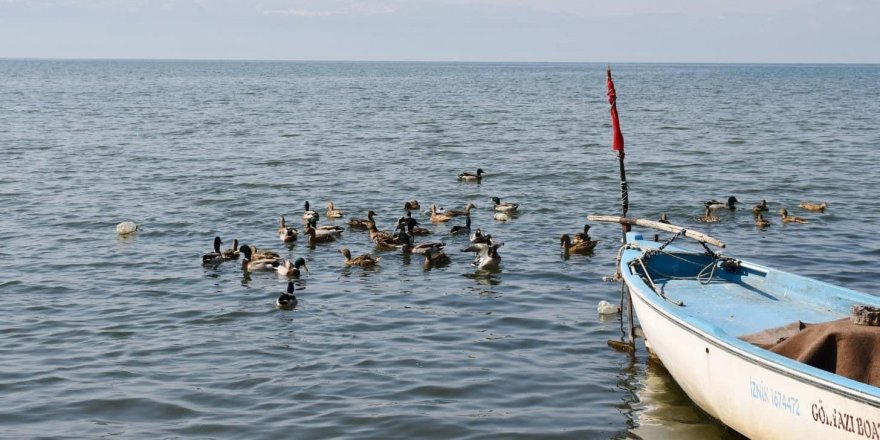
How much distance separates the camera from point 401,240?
24391 mm

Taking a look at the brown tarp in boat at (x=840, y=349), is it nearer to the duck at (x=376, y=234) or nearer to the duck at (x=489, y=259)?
the duck at (x=489, y=259)

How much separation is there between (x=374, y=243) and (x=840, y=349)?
15.3m

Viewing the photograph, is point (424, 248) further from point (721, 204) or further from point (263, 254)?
point (721, 204)

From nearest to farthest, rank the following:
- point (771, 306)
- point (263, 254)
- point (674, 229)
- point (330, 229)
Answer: point (771, 306) → point (674, 229) → point (263, 254) → point (330, 229)

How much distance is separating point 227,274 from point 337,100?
248 feet

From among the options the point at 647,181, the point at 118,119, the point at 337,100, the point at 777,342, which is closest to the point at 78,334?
the point at 777,342

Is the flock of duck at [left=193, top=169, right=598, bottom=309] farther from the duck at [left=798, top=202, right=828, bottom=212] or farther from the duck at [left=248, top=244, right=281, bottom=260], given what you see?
the duck at [left=798, top=202, right=828, bottom=212]

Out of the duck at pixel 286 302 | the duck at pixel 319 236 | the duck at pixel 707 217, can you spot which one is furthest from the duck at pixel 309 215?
the duck at pixel 707 217

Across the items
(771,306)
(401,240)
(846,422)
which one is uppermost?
(771,306)

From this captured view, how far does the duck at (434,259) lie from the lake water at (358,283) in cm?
23

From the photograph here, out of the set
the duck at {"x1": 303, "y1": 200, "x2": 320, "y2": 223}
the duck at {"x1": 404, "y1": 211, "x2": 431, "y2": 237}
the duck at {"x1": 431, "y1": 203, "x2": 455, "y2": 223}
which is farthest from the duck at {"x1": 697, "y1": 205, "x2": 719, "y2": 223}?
the duck at {"x1": 303, "y1": 200, "x2": 320, "y2": 223}

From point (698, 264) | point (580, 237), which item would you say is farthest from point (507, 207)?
point (698, 264)

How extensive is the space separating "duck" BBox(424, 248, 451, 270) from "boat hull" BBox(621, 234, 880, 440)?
8887 millimetres

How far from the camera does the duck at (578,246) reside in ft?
76.6
